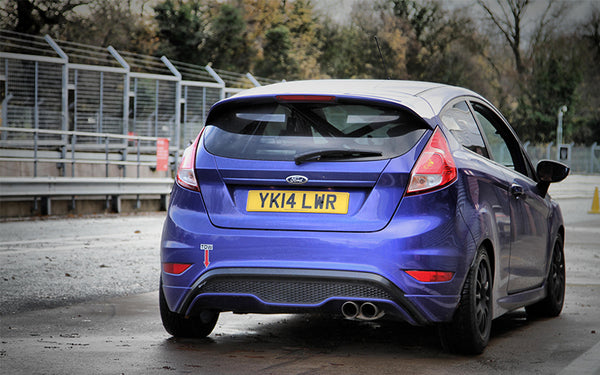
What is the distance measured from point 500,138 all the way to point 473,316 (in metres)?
1.93

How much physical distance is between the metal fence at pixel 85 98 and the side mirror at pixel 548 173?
48.7ft

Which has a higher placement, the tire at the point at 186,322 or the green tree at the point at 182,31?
the green tree at the point at 182,31

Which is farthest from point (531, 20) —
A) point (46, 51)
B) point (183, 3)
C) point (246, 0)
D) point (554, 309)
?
point (554, 309)

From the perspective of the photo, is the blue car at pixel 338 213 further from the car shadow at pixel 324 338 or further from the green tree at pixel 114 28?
the green tree at pixel 114 28

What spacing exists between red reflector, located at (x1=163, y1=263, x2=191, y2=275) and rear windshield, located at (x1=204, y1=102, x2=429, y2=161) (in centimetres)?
63

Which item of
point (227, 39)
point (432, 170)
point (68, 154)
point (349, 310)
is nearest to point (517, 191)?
point (432, 170)

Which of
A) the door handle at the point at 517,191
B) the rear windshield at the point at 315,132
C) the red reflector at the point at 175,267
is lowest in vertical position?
the red reflector at the point at 175,267

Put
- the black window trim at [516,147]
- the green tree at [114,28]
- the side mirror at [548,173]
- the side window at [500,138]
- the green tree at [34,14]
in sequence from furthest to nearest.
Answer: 1. the green tree at [114,28]
2. the green tree at [34,14]
3. the side mirror at [548,173]
4. the black window trim at [516,147]
5. the side window at [500,138]

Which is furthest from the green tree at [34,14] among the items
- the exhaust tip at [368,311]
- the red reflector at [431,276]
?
the red reflector at [431,276]

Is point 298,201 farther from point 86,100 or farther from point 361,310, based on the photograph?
point 86,100

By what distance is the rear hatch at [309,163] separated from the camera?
4945 millimetres

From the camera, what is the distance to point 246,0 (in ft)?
204

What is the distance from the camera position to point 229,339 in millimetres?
5812

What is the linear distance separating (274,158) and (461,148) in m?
1.05
